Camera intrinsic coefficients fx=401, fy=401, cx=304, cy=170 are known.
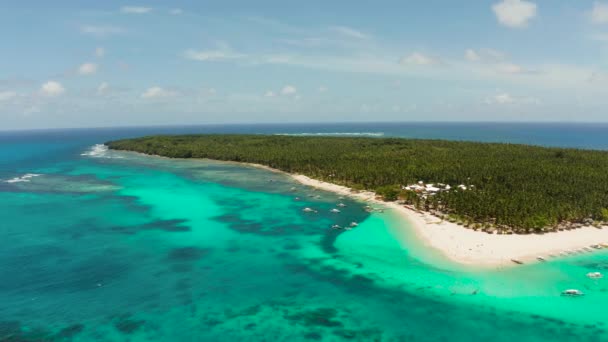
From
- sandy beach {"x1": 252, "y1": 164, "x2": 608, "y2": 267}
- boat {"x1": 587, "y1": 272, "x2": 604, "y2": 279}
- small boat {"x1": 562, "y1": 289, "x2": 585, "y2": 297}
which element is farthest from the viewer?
sandy beach {"x1": 252, "y1": 164, "x2": 608, "y2": 267}

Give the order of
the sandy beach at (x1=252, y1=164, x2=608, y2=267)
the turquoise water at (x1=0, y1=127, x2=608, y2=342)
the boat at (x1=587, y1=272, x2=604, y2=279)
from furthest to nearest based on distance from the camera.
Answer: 1. the sandy beach at (x1=252, y1=164, x2=608, y2=267)
2. the boat at (x1=587, y1=272, x2=604, y2=279)
3. the turquoise water at (x1=0, y1=127, x2=608, y2=342)

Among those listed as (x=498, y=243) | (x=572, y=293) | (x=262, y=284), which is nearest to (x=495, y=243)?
(x=498, y=243)

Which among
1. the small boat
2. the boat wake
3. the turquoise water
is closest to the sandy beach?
the turquoise water

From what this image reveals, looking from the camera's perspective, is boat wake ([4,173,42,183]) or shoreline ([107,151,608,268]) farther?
boat wake ([4,173,42,183])

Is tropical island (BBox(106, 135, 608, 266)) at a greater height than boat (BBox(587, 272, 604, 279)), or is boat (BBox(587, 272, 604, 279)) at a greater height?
tropical island (BBox(106, 135, 608, 266))

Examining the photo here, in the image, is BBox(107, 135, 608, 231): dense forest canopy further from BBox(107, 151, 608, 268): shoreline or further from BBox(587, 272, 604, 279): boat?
BBox(587, 272, 604, 279): boat

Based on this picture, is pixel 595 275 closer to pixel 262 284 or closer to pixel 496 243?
pixel 496 243

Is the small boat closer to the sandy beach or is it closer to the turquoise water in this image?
the turquoise water

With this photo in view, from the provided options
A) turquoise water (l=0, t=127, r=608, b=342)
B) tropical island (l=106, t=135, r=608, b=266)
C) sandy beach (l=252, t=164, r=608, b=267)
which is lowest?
turquoise water (l=0, t=127, r=608, b=342)
